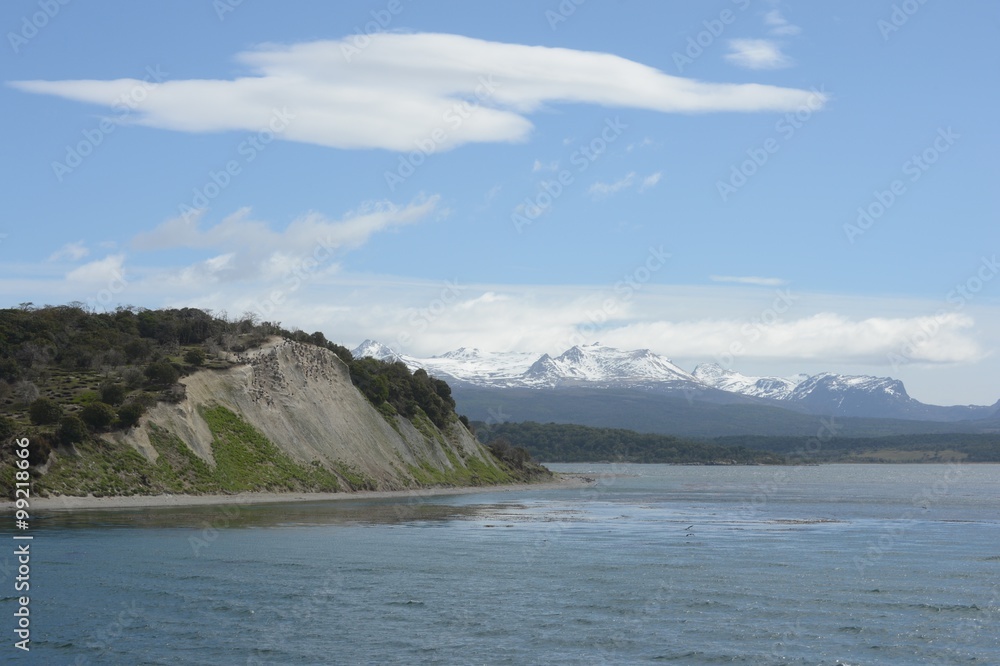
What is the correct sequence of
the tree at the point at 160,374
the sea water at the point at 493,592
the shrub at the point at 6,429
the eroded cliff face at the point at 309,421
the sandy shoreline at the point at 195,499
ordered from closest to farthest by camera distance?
the sea water at the point at 493,592 < the sandy shoreline at the point at 195,499 < the shrub at the point at 6,429 < the eroded cliff face at the point at 309,421 < the tree at the point at 160,374

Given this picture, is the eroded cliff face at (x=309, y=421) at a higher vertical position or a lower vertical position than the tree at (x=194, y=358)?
lower

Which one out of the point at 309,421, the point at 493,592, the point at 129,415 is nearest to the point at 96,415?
the point at 129,415

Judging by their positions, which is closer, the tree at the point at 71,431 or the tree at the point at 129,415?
the tree at the point at 71,431

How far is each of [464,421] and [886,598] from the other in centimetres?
10902

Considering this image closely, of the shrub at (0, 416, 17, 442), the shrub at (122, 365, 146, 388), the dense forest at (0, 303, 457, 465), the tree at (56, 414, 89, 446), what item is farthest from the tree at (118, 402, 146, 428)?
the shrub at (0, 416, 17, 442)

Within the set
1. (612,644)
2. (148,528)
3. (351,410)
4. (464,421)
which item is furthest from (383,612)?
(464,421)

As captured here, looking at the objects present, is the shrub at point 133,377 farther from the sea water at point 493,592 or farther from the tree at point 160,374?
the sea water at point 493,592

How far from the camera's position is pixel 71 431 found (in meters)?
71.6

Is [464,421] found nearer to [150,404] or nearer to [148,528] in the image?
[150,404]

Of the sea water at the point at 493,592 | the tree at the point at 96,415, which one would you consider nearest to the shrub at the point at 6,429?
the tree at the point at 96,415

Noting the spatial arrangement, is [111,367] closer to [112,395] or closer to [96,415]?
[112,395]

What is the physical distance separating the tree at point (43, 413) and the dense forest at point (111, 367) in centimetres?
7

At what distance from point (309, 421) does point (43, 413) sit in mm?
30558

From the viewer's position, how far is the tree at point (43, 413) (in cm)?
7250
